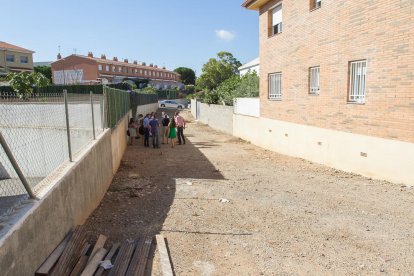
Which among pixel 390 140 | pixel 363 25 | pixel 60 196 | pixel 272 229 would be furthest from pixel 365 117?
pixel 60 196

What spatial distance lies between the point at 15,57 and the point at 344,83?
189 ft

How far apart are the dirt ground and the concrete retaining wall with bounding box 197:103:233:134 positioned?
10.4 meters

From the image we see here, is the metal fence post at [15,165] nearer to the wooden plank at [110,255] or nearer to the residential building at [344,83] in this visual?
the wooden plank at [110,255]

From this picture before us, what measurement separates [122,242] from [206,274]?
1485 mm

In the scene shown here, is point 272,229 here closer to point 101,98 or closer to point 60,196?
point 60,196

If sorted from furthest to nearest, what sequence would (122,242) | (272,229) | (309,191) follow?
1. (309,191)
2. (272,229)
3. (122,242)

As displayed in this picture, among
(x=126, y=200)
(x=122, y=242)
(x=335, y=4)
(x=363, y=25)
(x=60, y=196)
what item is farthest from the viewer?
(x=335, y=4)

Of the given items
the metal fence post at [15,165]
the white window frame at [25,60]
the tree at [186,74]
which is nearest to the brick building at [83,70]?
the white window frame at [25,60]

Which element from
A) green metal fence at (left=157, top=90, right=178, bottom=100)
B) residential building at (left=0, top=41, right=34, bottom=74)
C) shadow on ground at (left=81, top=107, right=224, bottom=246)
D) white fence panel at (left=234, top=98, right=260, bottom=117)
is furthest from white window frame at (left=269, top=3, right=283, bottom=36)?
residential building at (left=0, top=41, right=34, bottom=74)

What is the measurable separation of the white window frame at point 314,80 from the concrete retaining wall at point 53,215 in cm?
782

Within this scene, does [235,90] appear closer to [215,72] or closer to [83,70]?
[215,72]

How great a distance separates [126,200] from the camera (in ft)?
24.2

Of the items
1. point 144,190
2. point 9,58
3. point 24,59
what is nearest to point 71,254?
point 144,190

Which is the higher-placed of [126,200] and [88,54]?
[88,54]
